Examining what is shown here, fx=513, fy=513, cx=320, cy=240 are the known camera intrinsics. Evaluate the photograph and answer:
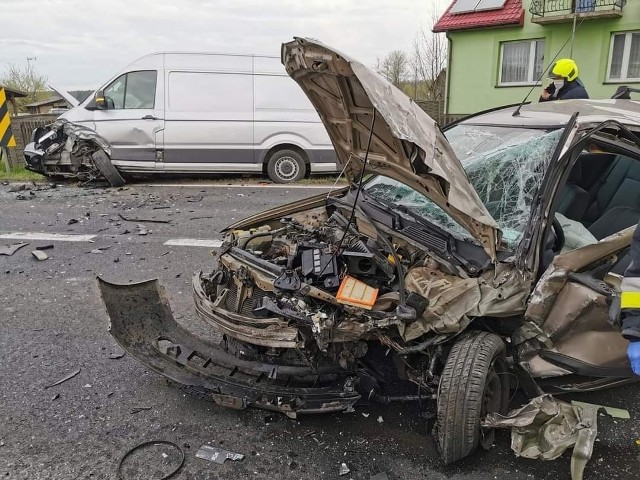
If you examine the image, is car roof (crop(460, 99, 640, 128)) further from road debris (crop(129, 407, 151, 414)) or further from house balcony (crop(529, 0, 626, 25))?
house balcony (crop(529, 0, 626, 25))

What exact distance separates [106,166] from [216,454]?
8040mm

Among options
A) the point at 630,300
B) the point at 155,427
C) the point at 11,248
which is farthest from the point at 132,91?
the point at 630,300

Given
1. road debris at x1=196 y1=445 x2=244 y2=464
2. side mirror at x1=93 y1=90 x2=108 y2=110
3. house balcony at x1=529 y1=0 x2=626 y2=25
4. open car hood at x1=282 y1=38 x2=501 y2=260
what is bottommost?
road debris at x1=196 y1=445 x2=244 y2=464

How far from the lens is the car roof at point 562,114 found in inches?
120

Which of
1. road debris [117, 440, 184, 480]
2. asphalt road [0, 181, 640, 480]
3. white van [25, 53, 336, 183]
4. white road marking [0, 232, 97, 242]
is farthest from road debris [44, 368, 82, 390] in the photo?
white van [25, 53, 336, 183]

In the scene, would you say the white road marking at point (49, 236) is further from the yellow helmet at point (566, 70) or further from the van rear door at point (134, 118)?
the yellow helmet at point (566, 70)

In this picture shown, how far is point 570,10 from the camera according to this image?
1781cm

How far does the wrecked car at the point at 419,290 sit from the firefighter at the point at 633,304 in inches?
17.9

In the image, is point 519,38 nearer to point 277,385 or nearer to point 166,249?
point 166,249

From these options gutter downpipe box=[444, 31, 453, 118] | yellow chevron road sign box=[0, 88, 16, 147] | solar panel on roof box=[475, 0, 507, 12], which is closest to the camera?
yellow chevron road sign box=[0, 88, 16, 147]

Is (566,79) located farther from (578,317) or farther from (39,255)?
(39,255)

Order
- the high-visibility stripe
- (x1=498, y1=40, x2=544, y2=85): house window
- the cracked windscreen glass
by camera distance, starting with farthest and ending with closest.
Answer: (x1=498, y1=40, x2=544, y2=85): house window < the cracked windscreen glass < the high-visibility stripe

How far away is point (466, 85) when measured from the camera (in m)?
20.6

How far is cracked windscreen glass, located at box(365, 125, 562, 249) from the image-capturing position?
2.74 metres
